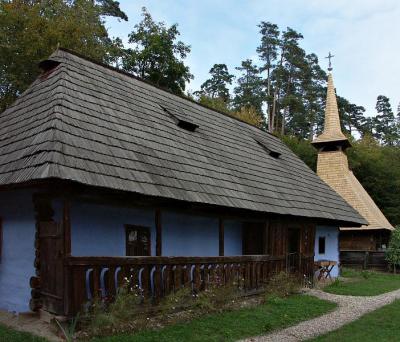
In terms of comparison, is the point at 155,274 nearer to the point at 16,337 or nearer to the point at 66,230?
the point at 66,230

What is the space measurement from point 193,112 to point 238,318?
7601mm

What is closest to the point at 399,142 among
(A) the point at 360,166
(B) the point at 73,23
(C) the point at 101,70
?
(A) the point at 360,166

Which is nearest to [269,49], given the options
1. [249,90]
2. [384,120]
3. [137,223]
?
[249,90]

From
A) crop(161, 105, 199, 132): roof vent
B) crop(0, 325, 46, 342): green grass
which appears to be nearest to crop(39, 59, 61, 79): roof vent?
crop(161, 105, 199, 132): roof vent

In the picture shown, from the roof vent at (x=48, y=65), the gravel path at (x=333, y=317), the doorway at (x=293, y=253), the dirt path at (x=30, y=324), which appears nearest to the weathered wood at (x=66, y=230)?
the dirt path at (x=30, y=324)

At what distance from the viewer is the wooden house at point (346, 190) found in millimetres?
22641

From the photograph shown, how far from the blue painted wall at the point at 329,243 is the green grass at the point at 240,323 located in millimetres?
6491

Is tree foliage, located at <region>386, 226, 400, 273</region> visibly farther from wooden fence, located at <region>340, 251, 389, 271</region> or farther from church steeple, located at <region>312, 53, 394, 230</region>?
church steeple, located at <region>312, 53, 394, 230</region>

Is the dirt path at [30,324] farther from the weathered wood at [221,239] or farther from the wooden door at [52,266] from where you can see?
the weathered wood at [221,239]

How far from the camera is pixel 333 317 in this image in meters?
9.02

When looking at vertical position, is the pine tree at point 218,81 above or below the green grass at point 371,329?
above

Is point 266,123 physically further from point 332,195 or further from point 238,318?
point 238,318

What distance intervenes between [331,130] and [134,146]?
1924 cm

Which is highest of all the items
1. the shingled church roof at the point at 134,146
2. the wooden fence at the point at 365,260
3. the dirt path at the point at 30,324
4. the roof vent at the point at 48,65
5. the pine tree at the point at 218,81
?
the pine tree at the point at 218,81
